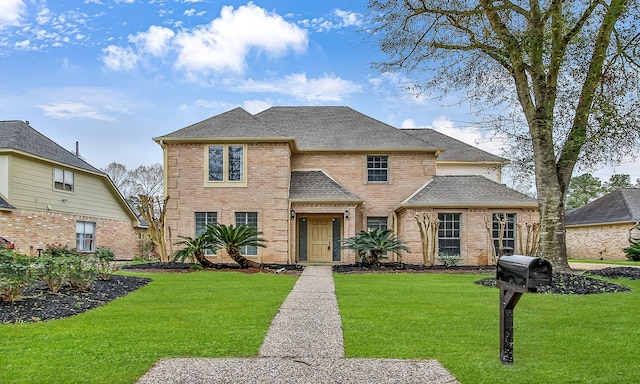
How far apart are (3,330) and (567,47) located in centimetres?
1323

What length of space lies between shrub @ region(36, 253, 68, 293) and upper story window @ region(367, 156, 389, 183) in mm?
14418

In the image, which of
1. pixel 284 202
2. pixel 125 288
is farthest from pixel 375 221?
pixel 125 288

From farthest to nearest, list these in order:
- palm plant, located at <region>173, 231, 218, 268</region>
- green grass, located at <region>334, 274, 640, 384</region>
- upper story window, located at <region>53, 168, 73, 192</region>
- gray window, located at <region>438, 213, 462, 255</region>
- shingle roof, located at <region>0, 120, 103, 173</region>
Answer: upper story window, located at <region>53, 168, 73, 192</region> → gray window, located at <region>438, 213, 462, 255</region> → shingle roof, located at <region>0, 120, 103, 173</region> → palm plant, located at <region>173, 231, 218, 268</region> → green grass, located at <region>334, 274, 640, 384</region>

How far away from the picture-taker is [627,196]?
28594 millimetres

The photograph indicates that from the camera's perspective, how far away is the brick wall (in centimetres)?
1914

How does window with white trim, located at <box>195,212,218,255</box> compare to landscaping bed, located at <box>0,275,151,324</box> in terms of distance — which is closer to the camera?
landscaping bed, located at <box>0,275,151,324</box>

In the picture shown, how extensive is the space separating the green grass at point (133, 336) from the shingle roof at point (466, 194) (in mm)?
11403

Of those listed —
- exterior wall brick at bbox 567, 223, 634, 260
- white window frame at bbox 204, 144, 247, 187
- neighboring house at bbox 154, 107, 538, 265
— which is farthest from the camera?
exterior wall brick at bbox 567, 223, 634, 260

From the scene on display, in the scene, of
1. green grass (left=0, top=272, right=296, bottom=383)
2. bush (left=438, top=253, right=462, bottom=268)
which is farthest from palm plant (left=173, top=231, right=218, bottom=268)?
bush (left=438, top=253, right=462, bottom=268)

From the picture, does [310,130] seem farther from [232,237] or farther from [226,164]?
[232,237]

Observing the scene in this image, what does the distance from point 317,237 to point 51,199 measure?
1119 cm

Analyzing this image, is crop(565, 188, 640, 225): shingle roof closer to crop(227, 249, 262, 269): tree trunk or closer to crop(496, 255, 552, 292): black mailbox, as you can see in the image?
crop(227, 249, 262, 269): tree trunk

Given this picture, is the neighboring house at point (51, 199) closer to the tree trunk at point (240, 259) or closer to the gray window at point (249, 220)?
the gray window at point (249, 220)

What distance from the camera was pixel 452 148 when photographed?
1048 inches
